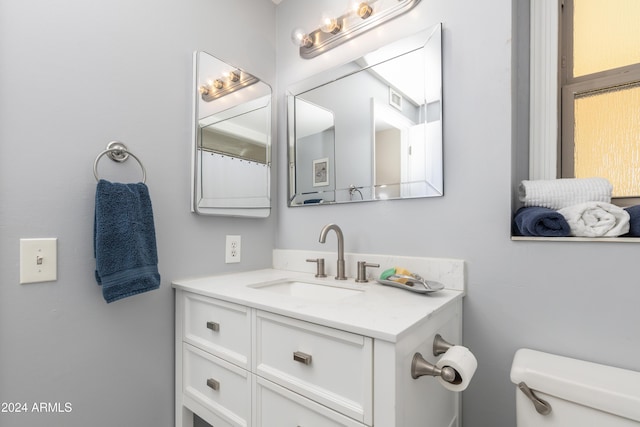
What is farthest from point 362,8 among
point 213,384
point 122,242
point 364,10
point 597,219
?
point 213,384

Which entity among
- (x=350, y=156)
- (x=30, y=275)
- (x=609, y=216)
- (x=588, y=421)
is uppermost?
(x=350, y=156)

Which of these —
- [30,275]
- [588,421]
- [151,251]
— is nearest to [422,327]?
[588,421]

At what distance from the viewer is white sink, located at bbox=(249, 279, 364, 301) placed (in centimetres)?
117

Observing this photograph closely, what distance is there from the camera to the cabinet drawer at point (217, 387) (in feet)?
3.11

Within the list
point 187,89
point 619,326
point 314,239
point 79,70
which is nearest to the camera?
point 619,326

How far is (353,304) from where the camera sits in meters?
0.86

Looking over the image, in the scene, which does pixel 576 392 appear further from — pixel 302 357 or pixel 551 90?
pixel 551 90

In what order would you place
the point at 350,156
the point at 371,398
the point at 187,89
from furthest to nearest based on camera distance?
the point at 350,156
the point at 187,89
the point at 371,398

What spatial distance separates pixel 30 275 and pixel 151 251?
0.31 metres

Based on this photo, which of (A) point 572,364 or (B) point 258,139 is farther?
(B) point 258,139

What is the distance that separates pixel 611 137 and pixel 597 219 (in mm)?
366

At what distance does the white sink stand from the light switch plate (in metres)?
0.62

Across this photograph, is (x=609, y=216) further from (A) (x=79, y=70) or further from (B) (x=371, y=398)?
(A) (x=79, y=70)

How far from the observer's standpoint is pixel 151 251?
1.04 metres
